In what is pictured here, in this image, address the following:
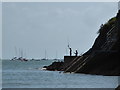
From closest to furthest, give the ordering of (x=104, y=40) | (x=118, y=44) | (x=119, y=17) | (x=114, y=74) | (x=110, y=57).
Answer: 1. (x=114, y=74)
2. (x=110, y=57)
3. (x=118, y=44)
4. (x=119, y=17)
5. (x=104, y=40)

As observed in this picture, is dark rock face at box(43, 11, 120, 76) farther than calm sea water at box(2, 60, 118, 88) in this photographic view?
Yes

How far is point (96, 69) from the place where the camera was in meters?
89.1

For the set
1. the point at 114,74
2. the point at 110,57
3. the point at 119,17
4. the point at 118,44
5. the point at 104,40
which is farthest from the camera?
the point at 104,40

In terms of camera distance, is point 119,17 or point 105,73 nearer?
point 105,73

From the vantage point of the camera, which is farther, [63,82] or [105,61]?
[105,61]

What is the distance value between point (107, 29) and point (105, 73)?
38.7 metres

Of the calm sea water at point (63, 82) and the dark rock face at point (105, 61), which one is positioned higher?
the dark rock face at point (105, 61)

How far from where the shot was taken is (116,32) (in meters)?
103

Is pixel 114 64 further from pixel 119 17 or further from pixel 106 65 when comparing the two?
pixel 119 17

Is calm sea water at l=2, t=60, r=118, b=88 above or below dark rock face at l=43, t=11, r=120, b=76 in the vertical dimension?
below

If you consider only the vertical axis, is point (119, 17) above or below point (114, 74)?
above

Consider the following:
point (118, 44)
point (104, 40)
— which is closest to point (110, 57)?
point (118, 44)

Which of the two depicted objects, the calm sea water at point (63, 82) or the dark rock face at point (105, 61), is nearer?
the calm sea water at point (63, 82)

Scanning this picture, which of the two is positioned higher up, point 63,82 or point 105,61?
point 105,61
